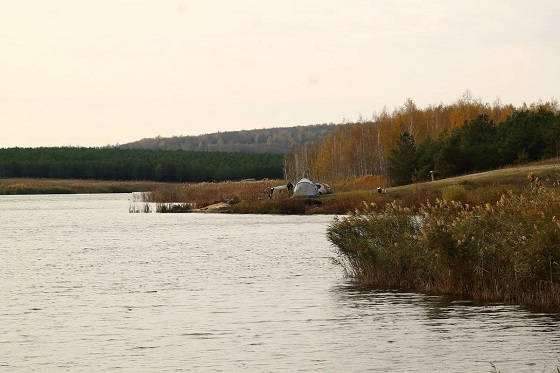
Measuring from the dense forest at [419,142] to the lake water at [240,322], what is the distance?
1888 inches

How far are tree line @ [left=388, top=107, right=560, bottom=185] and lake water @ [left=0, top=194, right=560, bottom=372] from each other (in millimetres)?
46416

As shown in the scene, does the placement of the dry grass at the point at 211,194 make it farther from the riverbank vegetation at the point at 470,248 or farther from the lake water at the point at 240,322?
the riverbank vegetation at the point at 470,248

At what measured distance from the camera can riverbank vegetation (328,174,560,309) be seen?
2859cm

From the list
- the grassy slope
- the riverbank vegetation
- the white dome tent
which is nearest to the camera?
the riverbank vegetation

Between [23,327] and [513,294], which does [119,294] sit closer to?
[23,327]

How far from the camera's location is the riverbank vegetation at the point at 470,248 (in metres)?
28.6

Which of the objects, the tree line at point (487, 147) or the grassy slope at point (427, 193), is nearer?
the grassy slope at point (427, 193)

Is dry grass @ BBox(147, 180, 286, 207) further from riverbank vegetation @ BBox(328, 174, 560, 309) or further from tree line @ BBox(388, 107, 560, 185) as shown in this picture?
riverbank vegetation @ BBox(328, 174, 560, 309)

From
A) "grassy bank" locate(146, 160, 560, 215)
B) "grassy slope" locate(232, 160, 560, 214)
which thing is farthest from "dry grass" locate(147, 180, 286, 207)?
"grassy slope" locate(232, 160, 560, 214)

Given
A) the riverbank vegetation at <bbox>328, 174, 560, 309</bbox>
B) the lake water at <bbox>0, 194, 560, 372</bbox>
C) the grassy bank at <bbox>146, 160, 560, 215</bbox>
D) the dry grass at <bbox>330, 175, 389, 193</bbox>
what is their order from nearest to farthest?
the lake water at <bbox>0, 194, 560, 372</bbox>
the riverbank vegetation at <bbox>328, 174, 560, 309</bbox>
the grassy bank at <bbox>146, 160, 560, 215</bbox>
the dry grass at <bbox>330, 175, 389, 193</bbox>

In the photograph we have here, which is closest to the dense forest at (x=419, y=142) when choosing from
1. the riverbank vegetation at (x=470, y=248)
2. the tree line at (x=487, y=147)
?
the tree line at (x=487, y=147)

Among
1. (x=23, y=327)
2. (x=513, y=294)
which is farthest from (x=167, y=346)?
(x=513, y=294)

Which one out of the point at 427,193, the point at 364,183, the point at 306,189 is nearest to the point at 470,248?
the point at 427,193

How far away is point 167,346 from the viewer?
26484 mm
